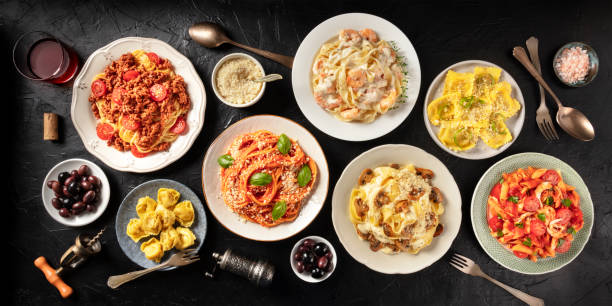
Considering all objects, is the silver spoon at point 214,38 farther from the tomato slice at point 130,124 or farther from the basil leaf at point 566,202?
the basil leaf at point 566,202

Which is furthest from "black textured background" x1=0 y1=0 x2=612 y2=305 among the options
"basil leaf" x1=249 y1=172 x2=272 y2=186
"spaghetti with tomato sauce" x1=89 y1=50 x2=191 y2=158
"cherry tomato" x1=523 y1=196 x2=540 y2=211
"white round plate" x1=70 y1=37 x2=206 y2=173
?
"basil leaf" x1=249 y1=172 x2=272 y2=186

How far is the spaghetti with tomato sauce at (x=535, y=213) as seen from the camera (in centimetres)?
322

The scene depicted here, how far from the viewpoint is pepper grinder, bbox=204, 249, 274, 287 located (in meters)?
3.31

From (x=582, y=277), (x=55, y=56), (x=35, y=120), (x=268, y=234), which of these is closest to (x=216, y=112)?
(x=268, y=234)

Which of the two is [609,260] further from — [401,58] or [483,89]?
[401,58]

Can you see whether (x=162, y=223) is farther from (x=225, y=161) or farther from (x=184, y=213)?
(x=225, y=161)

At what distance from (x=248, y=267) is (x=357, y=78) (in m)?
2.19

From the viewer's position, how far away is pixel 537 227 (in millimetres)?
3199

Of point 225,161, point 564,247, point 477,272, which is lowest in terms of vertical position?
point 477,272

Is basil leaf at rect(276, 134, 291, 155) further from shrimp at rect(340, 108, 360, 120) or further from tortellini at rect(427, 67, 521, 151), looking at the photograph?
tortellini at rect(427, 67, 521, 151)

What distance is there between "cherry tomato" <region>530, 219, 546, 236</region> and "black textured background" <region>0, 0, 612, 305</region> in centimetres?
59

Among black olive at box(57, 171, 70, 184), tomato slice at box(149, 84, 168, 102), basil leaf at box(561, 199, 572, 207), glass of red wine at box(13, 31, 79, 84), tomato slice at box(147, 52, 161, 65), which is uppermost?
glass of red wine at box(13, 31, 79, 84)

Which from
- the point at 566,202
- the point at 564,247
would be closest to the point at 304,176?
the point at 566,202

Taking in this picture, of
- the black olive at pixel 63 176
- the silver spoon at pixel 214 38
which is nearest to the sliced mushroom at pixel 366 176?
the silver spoon at pixel 214 38
